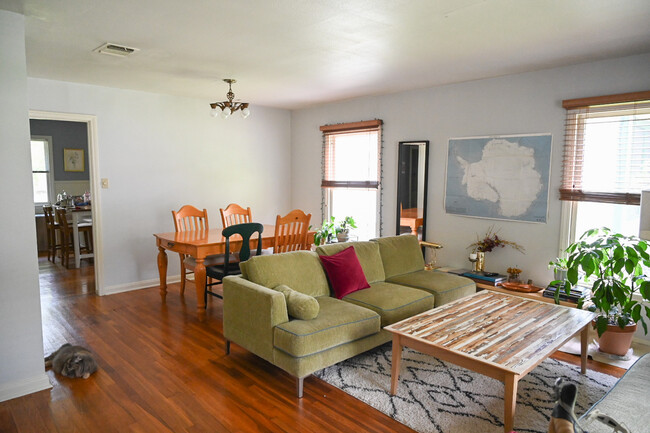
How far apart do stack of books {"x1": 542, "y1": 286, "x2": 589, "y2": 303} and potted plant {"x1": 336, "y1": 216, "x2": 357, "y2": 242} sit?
2.32 metres

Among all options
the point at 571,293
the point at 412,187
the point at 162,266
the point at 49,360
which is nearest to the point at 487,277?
the point at 571,293

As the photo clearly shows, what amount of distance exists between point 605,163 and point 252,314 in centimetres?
317

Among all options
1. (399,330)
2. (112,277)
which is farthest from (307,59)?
(112,277)

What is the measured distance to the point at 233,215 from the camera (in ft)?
17.1

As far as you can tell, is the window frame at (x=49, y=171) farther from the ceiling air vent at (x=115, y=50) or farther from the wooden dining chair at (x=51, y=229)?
the ceiling air vent at (x=115, y=50)

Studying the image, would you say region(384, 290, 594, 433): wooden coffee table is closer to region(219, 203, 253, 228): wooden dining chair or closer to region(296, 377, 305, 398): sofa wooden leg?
region(296, 377, 305, 398): sofa wooden leg

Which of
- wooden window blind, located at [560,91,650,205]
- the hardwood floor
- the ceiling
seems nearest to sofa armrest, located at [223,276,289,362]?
the hardwood floor

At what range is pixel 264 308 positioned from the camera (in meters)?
2.74

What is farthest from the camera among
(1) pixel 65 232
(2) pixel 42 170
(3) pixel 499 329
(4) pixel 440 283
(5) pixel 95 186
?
(2) pixel 42 170

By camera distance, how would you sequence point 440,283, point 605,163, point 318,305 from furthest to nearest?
point 440,283 → point 605,163 → point 318,305

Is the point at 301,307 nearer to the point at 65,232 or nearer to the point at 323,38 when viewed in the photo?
the point at 323,38

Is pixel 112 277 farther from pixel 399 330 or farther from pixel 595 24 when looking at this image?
pixel 595 24

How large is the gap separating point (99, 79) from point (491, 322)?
14.3 ft

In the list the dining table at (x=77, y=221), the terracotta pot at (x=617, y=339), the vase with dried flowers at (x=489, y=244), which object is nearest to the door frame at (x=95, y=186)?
the dining table at (x=77, y=221)
